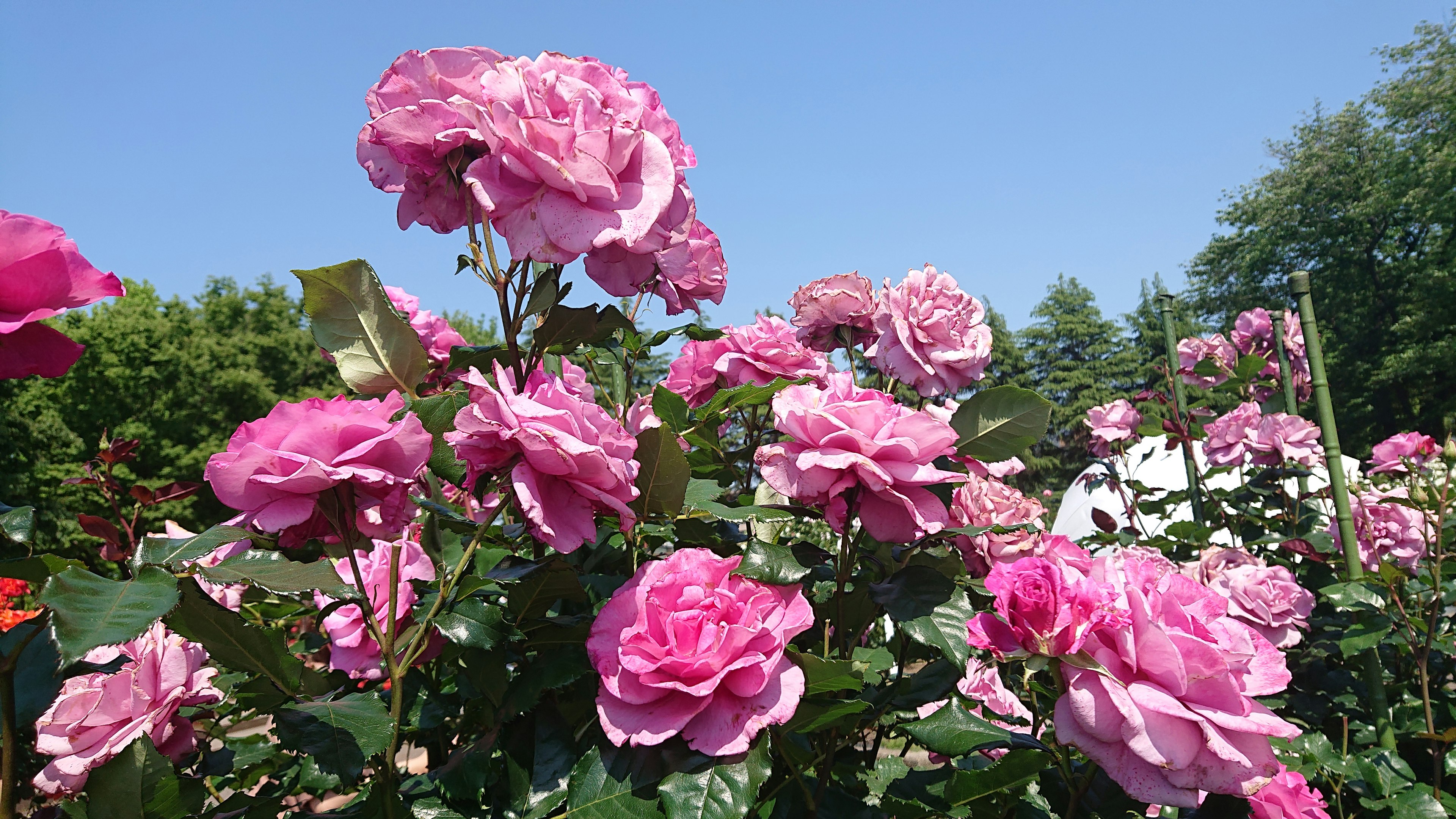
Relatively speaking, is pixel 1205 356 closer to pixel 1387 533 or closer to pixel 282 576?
pixel 1387 533

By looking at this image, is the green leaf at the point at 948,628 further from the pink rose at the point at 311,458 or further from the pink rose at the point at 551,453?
the pink rose at the point at 311,458

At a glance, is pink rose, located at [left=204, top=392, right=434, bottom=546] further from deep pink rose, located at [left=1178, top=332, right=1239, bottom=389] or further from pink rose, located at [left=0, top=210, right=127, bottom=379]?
deep pink rose, located at [left=1178, top=332, right=1239, bottom=389]

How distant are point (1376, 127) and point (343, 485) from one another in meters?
39.3

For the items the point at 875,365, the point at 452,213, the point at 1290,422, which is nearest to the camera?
the point at 452,213

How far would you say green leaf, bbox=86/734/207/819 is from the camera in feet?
2.77

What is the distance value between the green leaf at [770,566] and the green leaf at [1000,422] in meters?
0.27

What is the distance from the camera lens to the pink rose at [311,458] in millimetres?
757

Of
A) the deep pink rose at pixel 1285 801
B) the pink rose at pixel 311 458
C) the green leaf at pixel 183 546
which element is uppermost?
the pink rose at pixel 311 458

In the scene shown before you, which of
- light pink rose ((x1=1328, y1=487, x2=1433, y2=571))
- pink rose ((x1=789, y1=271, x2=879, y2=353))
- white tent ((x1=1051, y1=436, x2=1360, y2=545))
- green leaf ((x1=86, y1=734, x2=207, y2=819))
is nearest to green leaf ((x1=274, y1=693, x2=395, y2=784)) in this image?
green leaf ((x1=86, y1=734, x2=207, y2=819))

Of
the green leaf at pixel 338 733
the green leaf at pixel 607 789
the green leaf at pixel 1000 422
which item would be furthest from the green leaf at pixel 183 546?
the green leaf at pixel 1000 422

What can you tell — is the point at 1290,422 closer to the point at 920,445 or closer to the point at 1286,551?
the point at 1286,551

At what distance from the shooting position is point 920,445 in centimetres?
89

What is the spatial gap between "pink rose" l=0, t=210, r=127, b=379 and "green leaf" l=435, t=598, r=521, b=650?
1.41ft

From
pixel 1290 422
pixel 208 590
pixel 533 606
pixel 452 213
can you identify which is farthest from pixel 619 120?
pixel 1290 422
